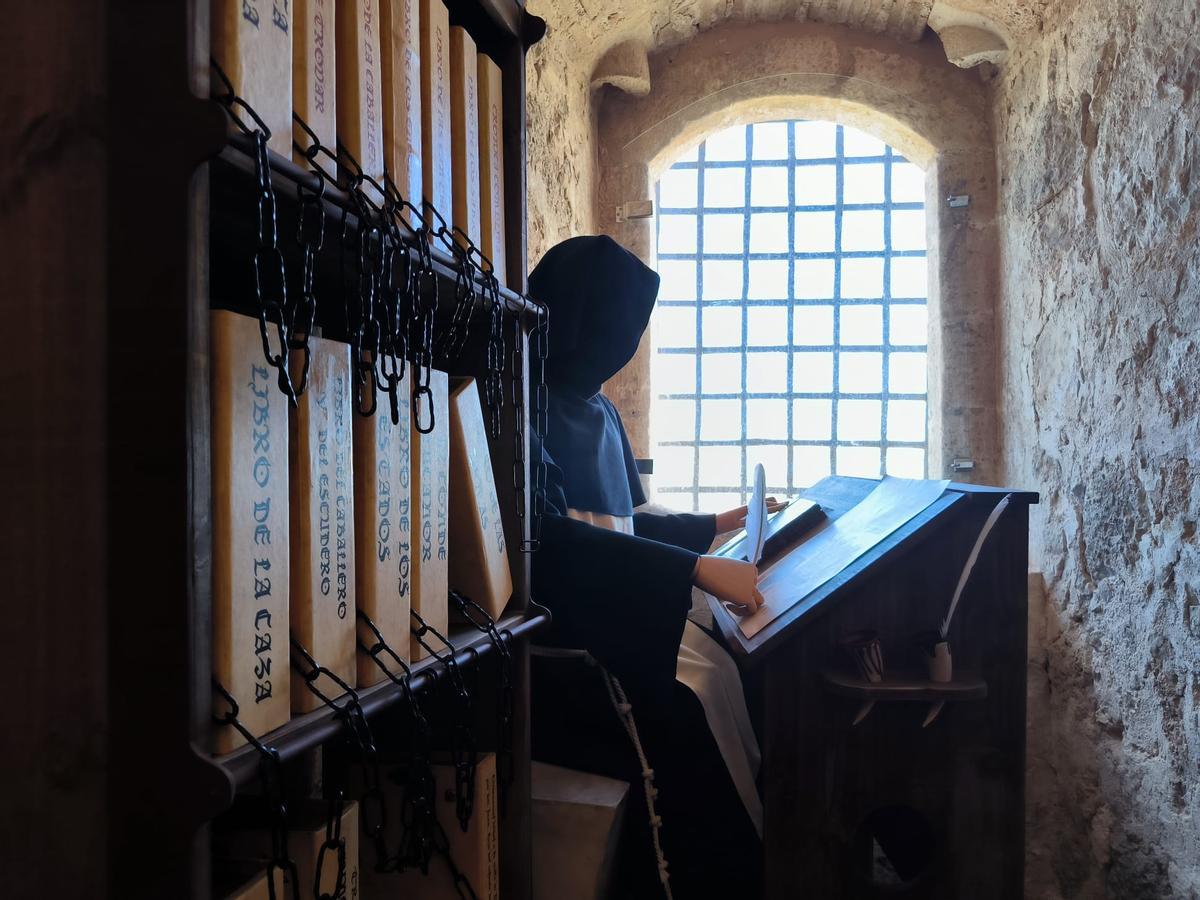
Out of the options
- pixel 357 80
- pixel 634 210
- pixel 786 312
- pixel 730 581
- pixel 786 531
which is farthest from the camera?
pixel 786 312

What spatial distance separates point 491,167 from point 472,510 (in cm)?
47

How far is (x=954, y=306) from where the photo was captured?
3699mm

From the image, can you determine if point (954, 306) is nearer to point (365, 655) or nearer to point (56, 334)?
point (365, 655)

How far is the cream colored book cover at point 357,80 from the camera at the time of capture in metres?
0.84

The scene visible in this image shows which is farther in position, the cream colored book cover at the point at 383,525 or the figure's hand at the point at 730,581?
the figure's hand at the point at 730,581

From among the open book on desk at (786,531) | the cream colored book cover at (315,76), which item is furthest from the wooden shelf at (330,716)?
the open book on desk at (786,531)

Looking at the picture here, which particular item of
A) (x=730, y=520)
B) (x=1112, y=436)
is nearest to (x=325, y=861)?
(x=730, y=520)

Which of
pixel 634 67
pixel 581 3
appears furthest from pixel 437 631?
pixel 634 67

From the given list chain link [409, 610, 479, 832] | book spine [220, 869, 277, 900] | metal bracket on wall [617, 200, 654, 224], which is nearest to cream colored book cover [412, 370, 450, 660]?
chain link [409, 610, 479, 832]

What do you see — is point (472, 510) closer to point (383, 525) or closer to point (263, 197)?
point (383, 525)

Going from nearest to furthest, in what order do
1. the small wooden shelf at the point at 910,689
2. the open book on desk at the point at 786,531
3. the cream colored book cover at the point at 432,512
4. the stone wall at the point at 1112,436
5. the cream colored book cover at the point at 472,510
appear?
the cream colored book cover at the point at 432,512, the cream colored book cover at the point at 472,510, the small wooden shelf at the point at 910,689, the open book on desk at the point at 786,531, the stone wall at the point at 1112,436

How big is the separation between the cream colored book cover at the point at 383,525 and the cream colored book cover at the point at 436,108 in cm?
27

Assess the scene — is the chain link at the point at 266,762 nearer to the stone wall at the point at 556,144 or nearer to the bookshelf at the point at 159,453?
the bookshelf at the point at 159,453

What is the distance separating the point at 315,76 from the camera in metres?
0.78
